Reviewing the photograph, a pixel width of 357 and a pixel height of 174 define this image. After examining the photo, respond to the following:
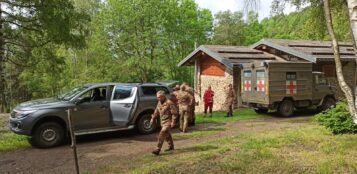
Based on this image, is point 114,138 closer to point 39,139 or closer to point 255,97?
point 39,139

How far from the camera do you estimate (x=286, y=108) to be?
18594 mm

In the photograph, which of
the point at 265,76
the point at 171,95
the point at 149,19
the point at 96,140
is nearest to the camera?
the point at 96,140

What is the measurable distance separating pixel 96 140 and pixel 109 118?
86 centimetres

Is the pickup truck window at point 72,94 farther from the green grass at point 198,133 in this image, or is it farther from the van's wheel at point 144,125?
the green grass at point 198,133

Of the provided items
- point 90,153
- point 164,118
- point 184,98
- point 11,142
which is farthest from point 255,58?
point 11,142

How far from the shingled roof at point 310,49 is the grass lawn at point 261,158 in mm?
10931

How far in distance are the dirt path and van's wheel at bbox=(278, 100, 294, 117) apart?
14.5 ft

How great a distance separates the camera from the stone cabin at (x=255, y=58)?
2170 centimetres

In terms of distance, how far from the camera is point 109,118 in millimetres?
12914

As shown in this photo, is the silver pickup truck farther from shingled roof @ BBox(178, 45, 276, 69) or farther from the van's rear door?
shingled roof @ BBox(178, 45, 276, 69)

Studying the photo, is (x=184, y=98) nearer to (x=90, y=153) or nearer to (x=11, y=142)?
(x=90, y=153)

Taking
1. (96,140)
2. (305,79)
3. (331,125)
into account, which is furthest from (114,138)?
(305,79)

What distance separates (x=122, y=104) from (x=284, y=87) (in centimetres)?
852

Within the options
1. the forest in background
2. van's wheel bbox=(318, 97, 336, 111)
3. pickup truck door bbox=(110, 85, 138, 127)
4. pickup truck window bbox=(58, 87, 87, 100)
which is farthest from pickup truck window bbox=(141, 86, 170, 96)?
the forest in background
